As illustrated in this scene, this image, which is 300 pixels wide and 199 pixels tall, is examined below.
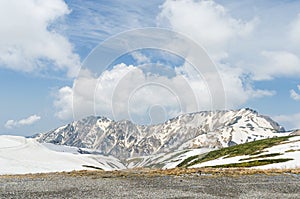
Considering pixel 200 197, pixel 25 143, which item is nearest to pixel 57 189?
pixel 200 197

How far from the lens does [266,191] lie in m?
31.6

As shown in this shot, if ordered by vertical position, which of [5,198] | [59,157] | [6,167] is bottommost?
[5,198]

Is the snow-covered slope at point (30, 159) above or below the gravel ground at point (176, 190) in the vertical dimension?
above

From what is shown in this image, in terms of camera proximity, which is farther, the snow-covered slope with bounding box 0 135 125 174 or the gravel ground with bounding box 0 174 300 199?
the snow-covered slope with bounding box 0 135 125 174

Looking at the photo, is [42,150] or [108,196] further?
[42,150]

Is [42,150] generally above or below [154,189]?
above

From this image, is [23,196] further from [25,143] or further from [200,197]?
[25,143]

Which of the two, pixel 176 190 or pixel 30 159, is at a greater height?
pixel 30 159

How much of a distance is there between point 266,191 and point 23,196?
73.4ft

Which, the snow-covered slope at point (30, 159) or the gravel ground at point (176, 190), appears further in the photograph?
the snow-covered slope at point (30, 159)

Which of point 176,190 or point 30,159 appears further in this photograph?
point 30,159

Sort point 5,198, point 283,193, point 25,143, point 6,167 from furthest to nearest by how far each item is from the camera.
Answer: point 25,143 < point 6,167 < point 283,193 < point 5,198

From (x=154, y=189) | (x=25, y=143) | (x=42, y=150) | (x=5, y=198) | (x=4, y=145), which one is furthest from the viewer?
(x=25, y=143)

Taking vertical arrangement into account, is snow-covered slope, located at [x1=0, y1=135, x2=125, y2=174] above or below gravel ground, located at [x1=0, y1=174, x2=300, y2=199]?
above
